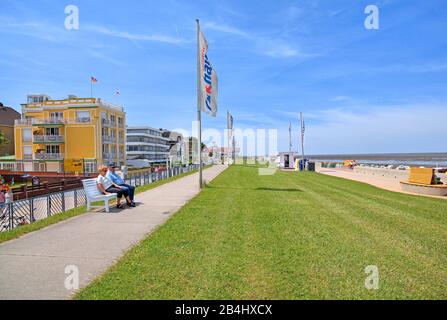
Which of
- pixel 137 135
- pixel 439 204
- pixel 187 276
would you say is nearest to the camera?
pixel 187 276

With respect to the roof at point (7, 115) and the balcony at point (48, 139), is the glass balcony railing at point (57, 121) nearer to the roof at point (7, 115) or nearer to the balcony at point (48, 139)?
the balcony at point (48, 139)

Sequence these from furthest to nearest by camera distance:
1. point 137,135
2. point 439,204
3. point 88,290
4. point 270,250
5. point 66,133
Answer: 1. point 137,135
2. point 66,133
3. point 439,204
4. point 270,250
5. point 88,290

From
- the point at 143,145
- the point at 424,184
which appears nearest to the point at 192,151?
the point at 143,145

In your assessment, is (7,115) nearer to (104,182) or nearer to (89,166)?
(89,166)

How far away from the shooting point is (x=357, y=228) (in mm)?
6234

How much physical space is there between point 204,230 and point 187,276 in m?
2.29

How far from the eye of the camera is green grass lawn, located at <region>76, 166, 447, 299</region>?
334cm

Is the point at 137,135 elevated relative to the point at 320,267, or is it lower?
elevated

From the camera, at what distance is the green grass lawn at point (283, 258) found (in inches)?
131

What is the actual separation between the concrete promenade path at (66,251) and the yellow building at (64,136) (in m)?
39.4

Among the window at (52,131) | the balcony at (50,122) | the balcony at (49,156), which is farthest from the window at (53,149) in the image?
the balcony at (50,122)

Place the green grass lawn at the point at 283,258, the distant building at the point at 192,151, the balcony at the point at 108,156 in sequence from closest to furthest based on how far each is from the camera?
1. the green grass lawn at the point at 283,258
2. the balcony at the point at 108,156
3. the distant building at the point at 192,151

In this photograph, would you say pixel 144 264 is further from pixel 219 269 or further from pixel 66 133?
pixel 66 133
